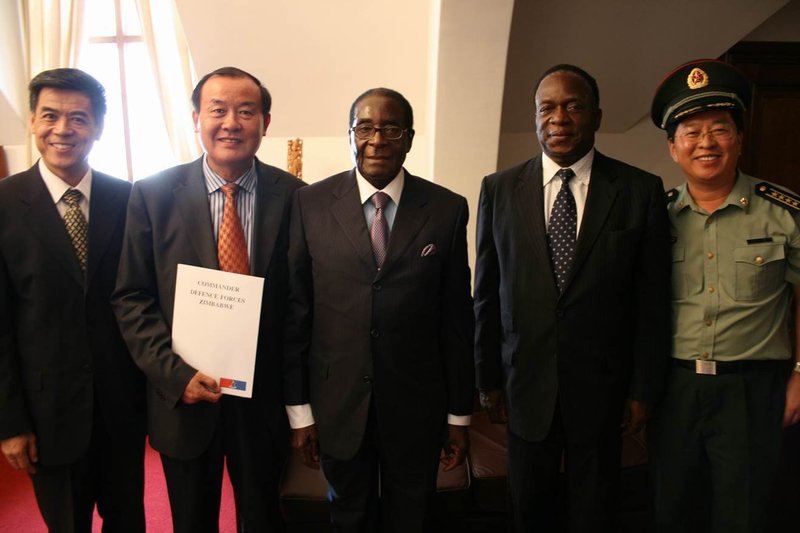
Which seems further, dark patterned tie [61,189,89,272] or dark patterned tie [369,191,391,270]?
dark patterned tie [61,189,89,272]

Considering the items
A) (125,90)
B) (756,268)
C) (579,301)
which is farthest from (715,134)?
(125,90)

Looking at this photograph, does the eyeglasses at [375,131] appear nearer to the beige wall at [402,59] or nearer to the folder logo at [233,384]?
the folder logo at [233,384]

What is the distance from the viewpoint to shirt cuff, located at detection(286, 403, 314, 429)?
1.47 metres

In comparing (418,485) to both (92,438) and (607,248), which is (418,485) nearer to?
(607,248)

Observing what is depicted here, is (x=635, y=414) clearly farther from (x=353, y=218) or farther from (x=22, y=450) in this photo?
(x=22, y=450)

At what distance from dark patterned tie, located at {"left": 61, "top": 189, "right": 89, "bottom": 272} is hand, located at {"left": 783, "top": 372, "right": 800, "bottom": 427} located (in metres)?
2.11

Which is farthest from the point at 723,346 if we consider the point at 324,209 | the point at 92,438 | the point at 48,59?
the point at 48,59

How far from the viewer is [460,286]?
1.47m

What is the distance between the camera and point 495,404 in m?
1.64

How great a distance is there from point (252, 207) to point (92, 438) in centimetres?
88

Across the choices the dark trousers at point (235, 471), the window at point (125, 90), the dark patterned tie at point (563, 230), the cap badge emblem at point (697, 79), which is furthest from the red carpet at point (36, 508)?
the window at point (125, 90)

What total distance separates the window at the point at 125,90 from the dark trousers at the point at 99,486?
3.36 meters

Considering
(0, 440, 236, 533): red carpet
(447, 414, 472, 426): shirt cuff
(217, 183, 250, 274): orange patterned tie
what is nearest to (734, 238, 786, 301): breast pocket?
(447, 414, 472, 426): shirt cuff

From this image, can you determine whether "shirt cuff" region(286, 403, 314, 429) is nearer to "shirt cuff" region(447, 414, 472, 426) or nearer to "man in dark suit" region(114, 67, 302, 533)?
"man in dark suit" region(114, 67, 302, 533)
